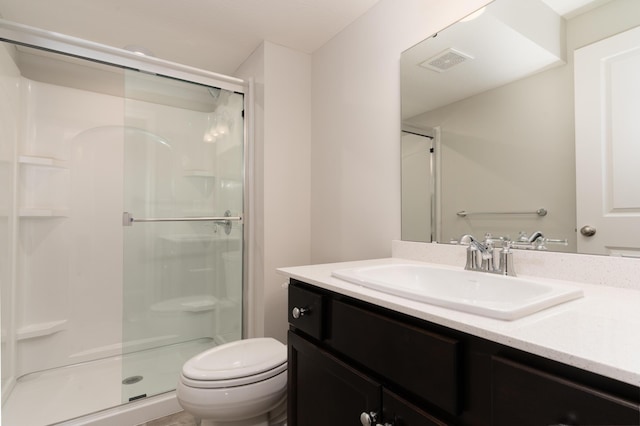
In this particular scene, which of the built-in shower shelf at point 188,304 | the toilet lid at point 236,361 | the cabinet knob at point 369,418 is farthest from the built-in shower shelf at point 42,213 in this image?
the cabinet knob at point 369,418

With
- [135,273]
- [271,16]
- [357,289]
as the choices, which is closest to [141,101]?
[271,16]

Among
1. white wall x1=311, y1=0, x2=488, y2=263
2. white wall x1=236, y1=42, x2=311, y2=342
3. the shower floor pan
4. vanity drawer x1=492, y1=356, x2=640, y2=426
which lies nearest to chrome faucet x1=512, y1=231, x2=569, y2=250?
white wall x1=311, y1=0, x2=488, y2=263

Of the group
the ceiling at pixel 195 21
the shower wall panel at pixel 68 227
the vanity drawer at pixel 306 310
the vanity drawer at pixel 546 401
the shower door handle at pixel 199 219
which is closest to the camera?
the vanity drawer at pixel 546 401

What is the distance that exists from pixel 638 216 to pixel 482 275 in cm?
42

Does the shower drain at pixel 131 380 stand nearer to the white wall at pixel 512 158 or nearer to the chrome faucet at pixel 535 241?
the white wall at pixel 512 158

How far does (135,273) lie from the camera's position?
1.92 metres

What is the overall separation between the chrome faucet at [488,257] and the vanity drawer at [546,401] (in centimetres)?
57

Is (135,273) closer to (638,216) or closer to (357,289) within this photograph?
(357,289)

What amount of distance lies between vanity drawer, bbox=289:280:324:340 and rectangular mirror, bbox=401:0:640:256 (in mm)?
623

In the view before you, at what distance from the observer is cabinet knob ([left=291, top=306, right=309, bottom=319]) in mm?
1023

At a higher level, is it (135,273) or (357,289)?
(357,289)

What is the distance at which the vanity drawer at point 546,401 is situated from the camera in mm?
404

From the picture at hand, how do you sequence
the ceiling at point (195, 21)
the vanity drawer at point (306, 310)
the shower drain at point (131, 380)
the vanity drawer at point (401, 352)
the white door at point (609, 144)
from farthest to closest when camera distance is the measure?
1. the shower drain at point (131, 380)
2. the ceiling at point (195, 21)
3. the vanity drawer at point (306, 310)
4. the white door at point (609, 144)
5. the vanity drawer at point (401, 352)

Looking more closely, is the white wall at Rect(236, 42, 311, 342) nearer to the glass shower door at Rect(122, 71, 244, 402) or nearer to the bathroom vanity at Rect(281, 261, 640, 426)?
the glass shower door at Rect(122, 71, 244, 402)
